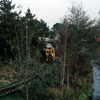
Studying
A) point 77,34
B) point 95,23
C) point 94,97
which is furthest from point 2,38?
point 94,97

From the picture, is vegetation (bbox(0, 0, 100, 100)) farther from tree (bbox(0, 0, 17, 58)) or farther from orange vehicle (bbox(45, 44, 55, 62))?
tree (bbox(0, 0, 17, 58))

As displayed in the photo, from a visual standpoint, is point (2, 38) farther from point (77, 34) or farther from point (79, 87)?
point (79, 87)

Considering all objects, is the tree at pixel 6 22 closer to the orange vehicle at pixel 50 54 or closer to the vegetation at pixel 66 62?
the vegetation at pixel 66 62

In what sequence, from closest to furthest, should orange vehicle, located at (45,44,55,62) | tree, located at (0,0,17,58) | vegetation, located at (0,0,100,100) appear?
vegetation, located at (0,0,100,100) < orange vehicle, located at (45,44,55,62) < tree, located at (0,0,17,58)

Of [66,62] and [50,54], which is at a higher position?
[50,54]

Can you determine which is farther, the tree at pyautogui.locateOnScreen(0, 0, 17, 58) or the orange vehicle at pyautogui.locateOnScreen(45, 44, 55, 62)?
the tree at pyautogui.locateOnScreen(0, 0, 17, 58)

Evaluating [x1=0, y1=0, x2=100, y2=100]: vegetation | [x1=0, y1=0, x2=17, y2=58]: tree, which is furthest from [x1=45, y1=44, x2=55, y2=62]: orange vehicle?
[x1=0, y1=0, x2=17, y2=58]: tree

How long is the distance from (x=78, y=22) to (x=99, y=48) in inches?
99.7

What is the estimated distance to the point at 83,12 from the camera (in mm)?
12547

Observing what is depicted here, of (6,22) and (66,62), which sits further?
(6,22)

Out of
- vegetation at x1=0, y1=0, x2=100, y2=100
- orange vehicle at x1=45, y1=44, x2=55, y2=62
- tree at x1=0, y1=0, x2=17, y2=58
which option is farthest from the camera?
tree at x1=0, y1=0, x2=17, y2=58

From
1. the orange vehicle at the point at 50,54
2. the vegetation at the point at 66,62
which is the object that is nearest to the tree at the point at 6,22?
the vegetation at the point at 66,62

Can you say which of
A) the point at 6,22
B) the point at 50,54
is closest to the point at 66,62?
the point at 50,54

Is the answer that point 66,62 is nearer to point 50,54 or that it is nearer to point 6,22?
point 50,54
